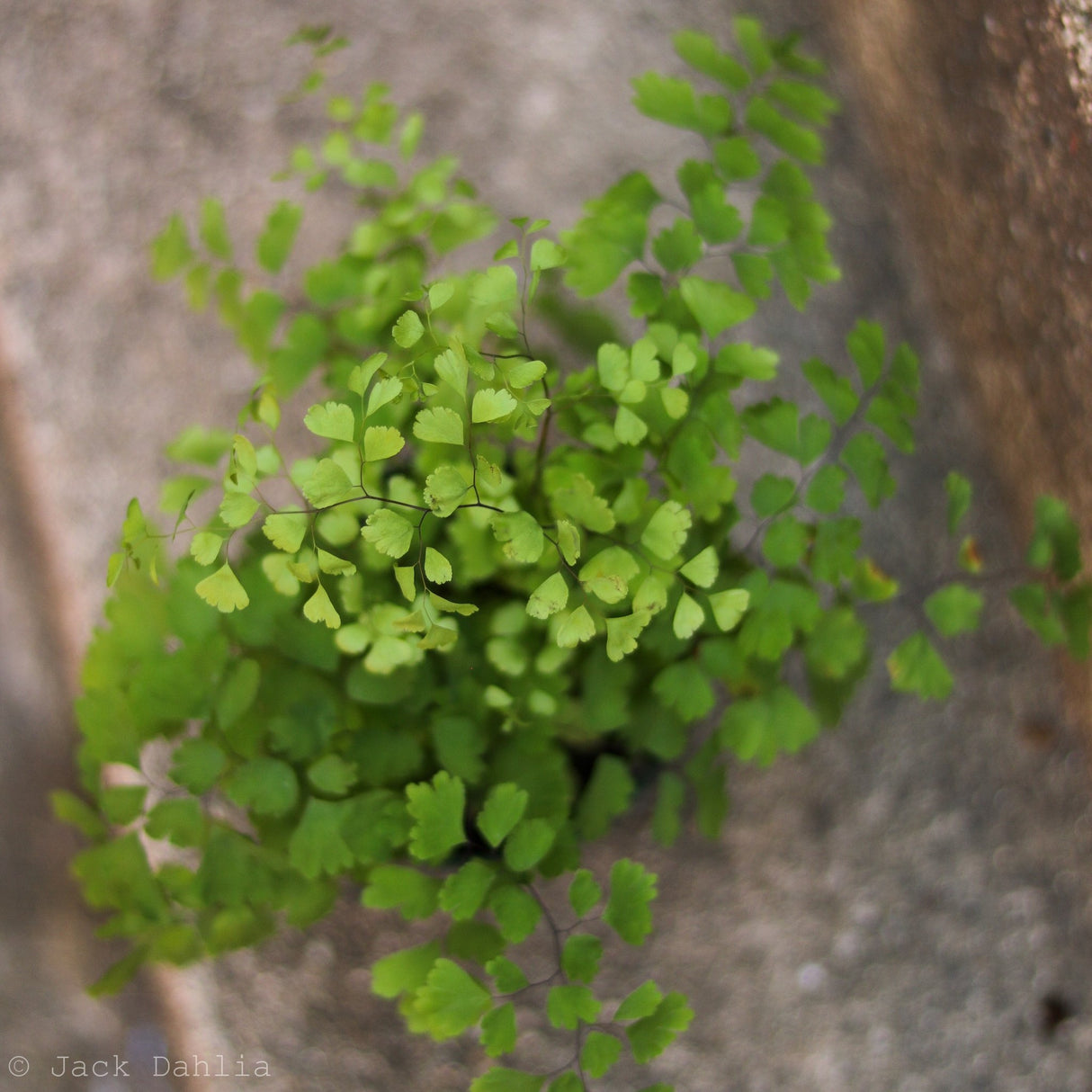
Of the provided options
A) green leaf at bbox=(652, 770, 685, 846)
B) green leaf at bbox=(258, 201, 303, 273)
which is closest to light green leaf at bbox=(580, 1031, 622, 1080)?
green leaf at bbox=(652, 770, 685, 846)

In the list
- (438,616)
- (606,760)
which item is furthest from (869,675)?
(438,616)

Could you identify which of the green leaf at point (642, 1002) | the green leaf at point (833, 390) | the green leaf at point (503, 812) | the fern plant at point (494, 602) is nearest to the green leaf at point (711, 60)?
the fern plant at point (494, 602)

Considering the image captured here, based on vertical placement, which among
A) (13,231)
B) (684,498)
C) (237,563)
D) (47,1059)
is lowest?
(47,1059)

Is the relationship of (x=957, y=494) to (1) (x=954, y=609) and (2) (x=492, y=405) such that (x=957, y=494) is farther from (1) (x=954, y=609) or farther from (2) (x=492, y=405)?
(2) (x=492, y=405)

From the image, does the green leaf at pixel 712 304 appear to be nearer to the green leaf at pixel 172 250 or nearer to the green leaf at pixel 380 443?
the green leaf at pixel 380 443

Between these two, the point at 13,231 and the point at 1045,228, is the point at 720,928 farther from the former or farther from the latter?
the point at 13,231

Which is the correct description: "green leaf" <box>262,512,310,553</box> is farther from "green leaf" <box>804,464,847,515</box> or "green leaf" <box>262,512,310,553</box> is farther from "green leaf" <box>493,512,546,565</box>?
"green leaf" <box>804,464,847,515</box>
